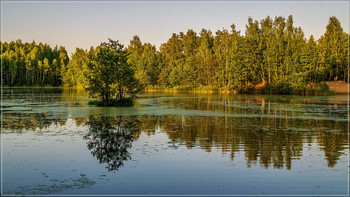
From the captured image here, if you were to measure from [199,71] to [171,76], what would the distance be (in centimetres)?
1310

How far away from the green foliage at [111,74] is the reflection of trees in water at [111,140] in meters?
16.8

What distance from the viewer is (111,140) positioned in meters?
20.9

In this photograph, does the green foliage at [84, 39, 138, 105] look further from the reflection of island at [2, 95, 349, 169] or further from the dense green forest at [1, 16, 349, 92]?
the dense green forest at [1, 16, 349, 92]

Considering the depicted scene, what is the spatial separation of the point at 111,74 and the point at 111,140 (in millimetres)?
26366

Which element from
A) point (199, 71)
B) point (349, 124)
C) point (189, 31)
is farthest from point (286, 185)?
point (189, 31)

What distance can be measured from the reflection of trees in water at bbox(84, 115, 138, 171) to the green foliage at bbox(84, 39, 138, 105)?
1681 centimetres

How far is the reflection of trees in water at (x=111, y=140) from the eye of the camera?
1603 centimetres

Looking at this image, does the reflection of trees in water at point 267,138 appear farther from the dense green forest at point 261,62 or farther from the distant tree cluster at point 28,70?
the distant tree cluster at point 28,70

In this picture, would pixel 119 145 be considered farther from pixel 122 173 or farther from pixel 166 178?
pixel 166 178

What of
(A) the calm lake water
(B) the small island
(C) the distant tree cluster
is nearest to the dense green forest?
(B) the small island

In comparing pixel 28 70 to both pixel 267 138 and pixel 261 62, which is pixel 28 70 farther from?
pixel 267 138

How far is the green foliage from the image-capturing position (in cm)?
4622

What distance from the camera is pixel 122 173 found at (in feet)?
44.1

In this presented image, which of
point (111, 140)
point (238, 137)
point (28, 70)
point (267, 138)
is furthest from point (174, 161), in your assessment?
point (28, 70)
